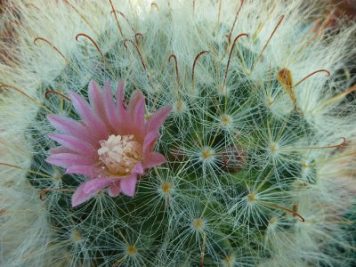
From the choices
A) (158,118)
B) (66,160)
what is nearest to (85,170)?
(66,160)

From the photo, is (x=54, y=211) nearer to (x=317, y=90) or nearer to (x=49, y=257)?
(x=49, y=257)

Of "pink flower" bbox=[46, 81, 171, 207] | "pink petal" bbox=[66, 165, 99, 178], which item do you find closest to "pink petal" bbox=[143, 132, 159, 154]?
"pink flower" bbox=[46, 81, 171, 207]

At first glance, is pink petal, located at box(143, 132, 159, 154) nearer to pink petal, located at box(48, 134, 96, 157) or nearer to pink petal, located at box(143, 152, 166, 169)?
pink petal, located at box(143, 152, 166, 169)

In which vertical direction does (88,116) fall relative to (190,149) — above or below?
above

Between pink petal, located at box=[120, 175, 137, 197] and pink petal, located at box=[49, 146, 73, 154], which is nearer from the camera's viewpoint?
pink petal, located at box=[120, 175, 137, 197]

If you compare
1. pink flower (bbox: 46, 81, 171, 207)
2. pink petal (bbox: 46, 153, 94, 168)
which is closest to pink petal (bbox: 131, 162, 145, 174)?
pink flower (bbox: 46, 81, 171, 207)

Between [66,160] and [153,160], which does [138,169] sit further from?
[66,160]

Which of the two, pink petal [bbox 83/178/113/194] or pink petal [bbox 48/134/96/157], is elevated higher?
pink petal [bbox 48/134/96/157]
